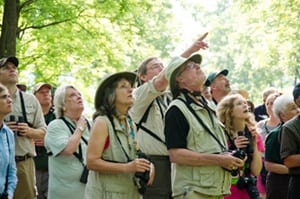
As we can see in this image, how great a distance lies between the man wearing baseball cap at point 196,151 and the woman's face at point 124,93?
0.37 m

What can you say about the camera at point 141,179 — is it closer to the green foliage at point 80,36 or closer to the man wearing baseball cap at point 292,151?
the man wearing baseball cap at point 292,151

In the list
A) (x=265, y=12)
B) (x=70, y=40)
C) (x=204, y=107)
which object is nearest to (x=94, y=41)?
(x=70, y=40)

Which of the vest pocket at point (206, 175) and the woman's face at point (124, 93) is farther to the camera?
the woman's face at point (124, 93)

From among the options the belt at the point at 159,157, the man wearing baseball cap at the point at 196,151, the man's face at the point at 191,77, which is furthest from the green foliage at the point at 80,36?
the man wearing baseball cap at the point at 196,151

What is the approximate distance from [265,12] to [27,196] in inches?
572

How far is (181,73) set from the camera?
225 inches

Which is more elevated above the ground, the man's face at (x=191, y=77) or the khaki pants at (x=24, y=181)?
the man's face at (x=191, y=77)

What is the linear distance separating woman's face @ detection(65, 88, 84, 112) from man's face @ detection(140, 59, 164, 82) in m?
0.79

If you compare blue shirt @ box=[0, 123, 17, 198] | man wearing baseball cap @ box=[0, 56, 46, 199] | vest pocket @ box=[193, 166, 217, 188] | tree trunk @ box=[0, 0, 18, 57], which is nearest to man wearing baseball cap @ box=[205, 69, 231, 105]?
man wearing baseball cap @ box=[0, 56, 46, 199]

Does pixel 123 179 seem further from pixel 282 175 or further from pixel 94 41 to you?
pixel 94 41

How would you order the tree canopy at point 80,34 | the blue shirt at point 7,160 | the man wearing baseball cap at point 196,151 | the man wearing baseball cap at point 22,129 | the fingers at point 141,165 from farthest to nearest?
the tree canopy at point 80,34 → the man wearing baseball cap at point 22,129 → the blue shirt at point 7,160 → the man wearing baseball cap at point 196,151 → the fingers at point 141,165

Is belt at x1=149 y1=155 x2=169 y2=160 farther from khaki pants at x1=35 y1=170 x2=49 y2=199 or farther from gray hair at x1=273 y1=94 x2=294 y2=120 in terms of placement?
khaki pants at x1=35 y1=170 x2=49 y2=199

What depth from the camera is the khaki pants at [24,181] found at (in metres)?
7.22

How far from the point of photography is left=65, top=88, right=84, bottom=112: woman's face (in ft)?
23.1
